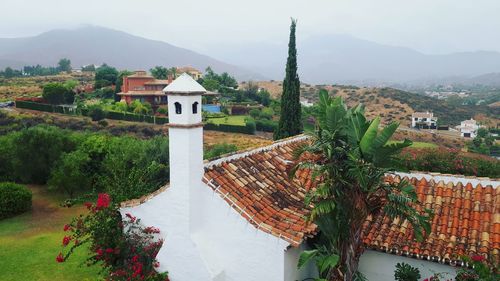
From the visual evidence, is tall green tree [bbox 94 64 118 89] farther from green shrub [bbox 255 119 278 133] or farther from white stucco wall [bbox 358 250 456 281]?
white stucco wall [bbox 358 250 456 281]

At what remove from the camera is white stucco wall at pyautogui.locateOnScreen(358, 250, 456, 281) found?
33.1 feet

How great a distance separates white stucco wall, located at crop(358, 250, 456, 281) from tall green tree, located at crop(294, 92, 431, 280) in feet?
5.55

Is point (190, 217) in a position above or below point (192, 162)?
below

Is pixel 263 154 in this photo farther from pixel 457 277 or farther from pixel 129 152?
pixel 129 152

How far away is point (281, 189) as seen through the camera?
1219cm

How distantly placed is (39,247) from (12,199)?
21.1 ft

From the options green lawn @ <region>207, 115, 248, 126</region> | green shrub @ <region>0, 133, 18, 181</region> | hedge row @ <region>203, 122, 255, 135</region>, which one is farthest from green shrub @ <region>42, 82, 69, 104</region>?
green shrub @ <region>0, 133, 18, 181</region>

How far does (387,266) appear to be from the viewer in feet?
35.1

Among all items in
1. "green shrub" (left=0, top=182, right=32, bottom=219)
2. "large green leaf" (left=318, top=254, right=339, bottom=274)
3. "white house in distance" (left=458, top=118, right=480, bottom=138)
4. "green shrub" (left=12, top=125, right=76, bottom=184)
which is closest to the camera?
"large green leaf" (left=318, top=254, right=339, bottom=274)

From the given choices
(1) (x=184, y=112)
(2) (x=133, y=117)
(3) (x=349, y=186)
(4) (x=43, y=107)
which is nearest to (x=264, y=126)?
(2) (x=133, y=117)

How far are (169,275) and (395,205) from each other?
6.28m

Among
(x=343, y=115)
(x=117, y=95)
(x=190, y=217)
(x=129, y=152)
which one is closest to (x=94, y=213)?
(x=190, y=217)

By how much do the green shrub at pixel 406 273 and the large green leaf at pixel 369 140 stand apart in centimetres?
337

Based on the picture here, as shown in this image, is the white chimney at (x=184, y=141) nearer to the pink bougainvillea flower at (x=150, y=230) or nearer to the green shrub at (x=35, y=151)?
the pink bougainvillea flower at (x=150, y=230)
